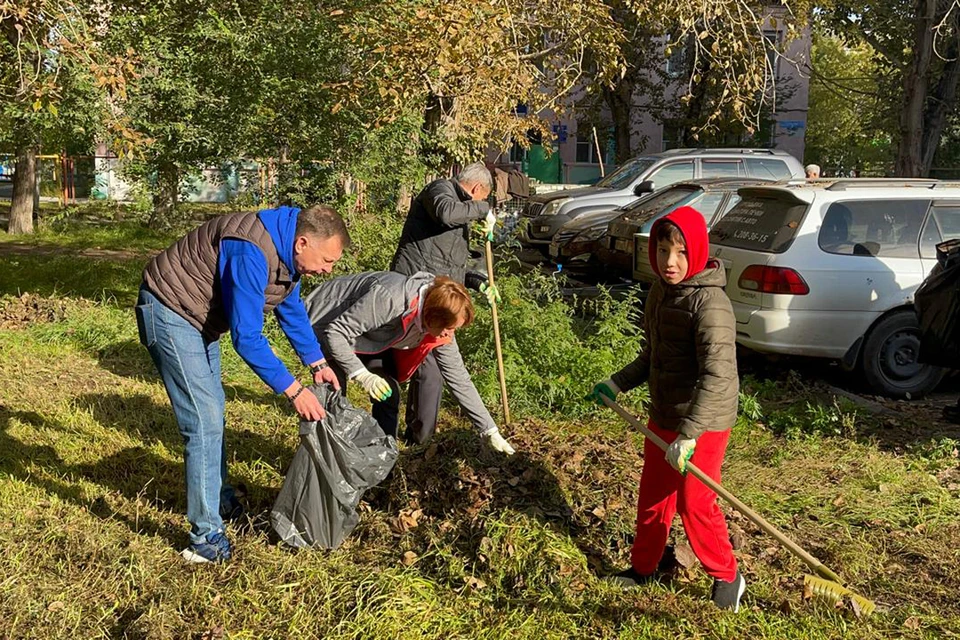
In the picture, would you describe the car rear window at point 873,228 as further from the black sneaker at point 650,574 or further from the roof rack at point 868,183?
the black sneaker at point 650,574

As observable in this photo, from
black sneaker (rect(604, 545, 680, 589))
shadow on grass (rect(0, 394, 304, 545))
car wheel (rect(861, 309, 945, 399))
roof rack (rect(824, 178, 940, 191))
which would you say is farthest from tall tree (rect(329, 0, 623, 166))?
black sneaker (rect(604, 545, 680, 589))

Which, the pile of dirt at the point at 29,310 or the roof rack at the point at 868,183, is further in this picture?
the pile of dirt at the point at 29,310

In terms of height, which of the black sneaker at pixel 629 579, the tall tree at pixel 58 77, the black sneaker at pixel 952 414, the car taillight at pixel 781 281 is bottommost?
the black sneaker at pixel 629 579

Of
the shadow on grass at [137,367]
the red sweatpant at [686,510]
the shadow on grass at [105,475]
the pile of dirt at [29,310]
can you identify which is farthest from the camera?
the pile of dirt at [29,310]

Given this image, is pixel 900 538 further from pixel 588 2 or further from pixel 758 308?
pixel 588 2

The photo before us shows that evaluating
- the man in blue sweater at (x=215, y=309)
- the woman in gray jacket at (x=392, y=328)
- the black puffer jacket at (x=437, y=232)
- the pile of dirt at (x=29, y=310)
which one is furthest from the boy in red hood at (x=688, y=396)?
the pile of dirt at (x=29, y=310)

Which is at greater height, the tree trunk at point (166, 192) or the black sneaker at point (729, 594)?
the tree trunk at point (166, 192)

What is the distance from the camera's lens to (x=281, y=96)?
9.04 m

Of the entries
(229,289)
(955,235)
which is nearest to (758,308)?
(955,235)

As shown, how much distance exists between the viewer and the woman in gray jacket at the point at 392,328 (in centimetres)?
414

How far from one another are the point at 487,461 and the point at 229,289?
175 centimetres

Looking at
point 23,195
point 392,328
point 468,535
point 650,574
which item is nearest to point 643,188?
point 392,328

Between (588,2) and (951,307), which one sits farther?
(588,2)

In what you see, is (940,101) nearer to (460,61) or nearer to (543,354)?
(460,61)
